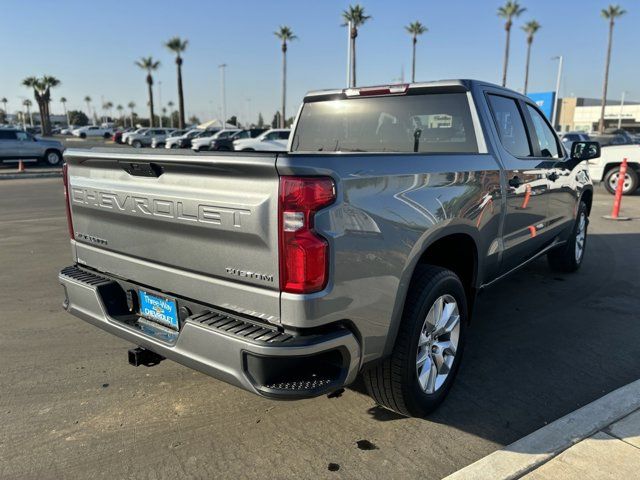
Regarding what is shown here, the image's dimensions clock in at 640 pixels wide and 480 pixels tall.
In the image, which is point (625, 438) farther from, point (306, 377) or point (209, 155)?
point (209, 155)

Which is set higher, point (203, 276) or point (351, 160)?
point (351, 160)

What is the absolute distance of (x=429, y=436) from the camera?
2.86m

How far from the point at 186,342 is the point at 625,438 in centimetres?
237

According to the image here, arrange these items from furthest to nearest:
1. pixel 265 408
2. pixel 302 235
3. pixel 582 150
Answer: pixel 582 150 < pixel 265 408 < pixel 302 235

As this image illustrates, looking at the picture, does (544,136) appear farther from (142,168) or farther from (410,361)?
(142,168)

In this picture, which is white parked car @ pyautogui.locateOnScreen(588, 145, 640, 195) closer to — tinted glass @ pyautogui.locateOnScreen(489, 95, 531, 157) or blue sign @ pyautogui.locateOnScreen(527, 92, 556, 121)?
tinted glass @ pyautogui.locateOnScreen(489, 95, 531, 157)

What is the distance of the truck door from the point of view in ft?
12.6

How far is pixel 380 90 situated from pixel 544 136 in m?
1.91

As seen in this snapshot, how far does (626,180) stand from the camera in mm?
13711

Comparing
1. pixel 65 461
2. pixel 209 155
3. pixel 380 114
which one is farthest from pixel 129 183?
pixel 380 114

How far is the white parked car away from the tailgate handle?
1280cm

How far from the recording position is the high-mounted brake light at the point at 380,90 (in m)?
3.96

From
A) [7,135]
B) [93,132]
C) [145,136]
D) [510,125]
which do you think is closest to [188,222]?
[510,125]

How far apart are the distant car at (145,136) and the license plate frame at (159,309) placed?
40450mm
